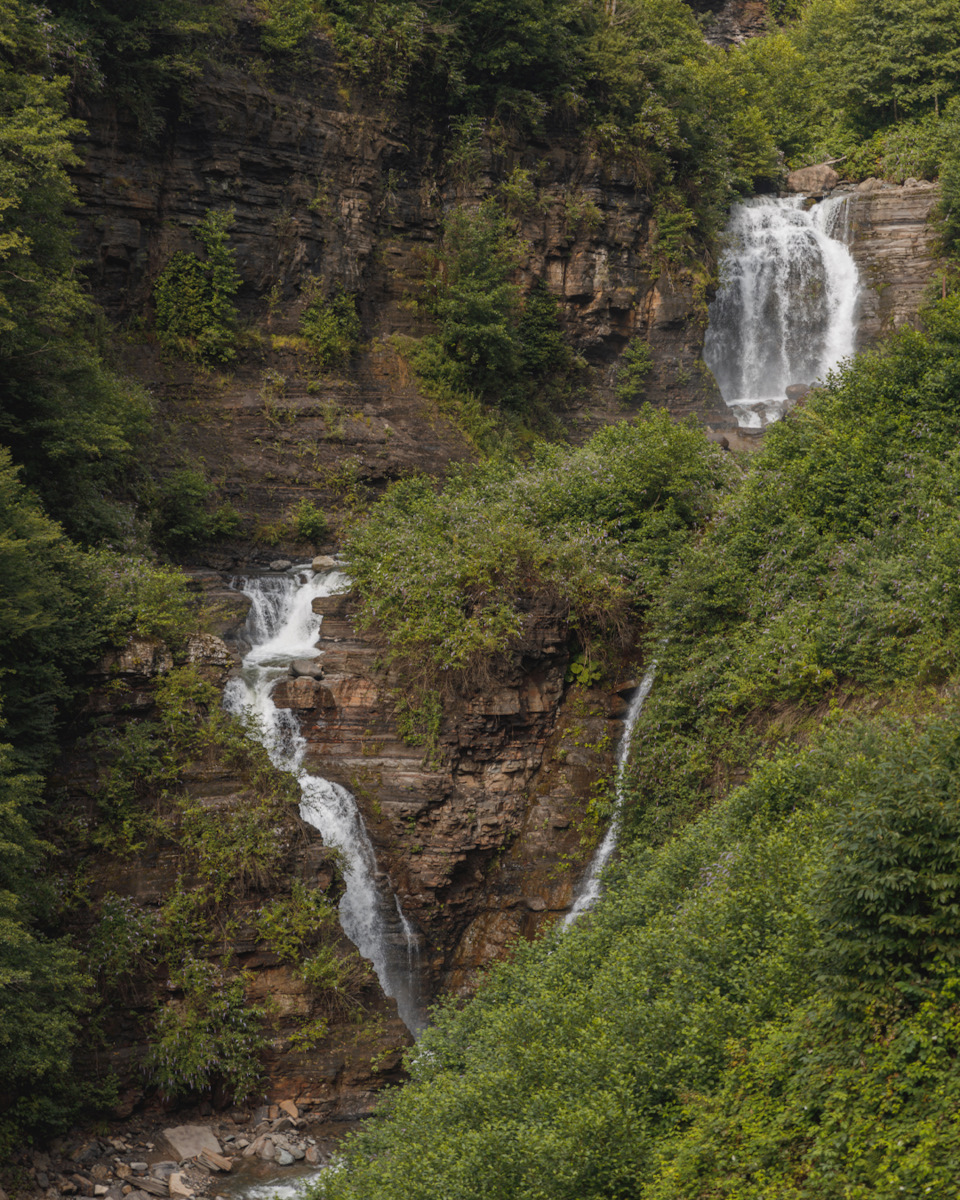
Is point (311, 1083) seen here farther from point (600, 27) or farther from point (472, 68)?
point (600, 27)

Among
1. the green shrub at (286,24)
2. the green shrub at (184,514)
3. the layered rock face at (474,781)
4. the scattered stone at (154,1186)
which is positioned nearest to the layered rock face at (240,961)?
the scattered stone at (154,1186)

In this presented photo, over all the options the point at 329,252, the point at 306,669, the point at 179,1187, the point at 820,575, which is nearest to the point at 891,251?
the point at 329,252

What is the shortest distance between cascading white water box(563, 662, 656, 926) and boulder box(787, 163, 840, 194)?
2559 cm

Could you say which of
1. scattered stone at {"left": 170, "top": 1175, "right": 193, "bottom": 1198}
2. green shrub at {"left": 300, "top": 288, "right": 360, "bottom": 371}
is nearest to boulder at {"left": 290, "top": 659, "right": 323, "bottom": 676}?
scattered stone at {"left": 170, "top": 1175, "right": 193, "bottom": 1198}

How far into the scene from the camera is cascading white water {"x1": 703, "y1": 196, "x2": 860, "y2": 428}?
105 ft

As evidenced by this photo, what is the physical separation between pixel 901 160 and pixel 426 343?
18300 mm

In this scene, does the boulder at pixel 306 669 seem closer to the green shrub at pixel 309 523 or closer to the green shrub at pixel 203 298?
the green shrub at pixel 309 523

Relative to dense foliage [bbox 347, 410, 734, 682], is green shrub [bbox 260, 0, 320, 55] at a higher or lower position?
higher

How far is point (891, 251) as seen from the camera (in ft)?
106

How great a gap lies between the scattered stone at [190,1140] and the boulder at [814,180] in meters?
34.6

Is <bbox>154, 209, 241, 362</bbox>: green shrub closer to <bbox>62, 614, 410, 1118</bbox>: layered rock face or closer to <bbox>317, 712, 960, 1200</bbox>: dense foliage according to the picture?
<bbox>62, 614, 410, 1118</bbox>: layered rock face

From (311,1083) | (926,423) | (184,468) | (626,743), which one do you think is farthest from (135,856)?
(926,423)

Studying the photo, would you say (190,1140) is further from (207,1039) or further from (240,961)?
(240,961)

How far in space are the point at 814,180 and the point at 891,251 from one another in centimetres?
550
